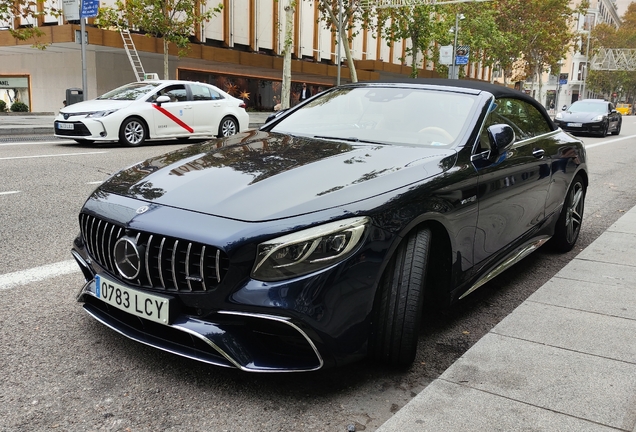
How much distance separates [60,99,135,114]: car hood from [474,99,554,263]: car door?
1032 centimetres

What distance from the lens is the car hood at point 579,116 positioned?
22562 millimetres

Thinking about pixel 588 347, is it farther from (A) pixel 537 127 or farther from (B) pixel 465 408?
(A) pixel 537 127

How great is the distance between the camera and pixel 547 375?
9.16 ft

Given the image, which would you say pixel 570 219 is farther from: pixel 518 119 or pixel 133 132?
pixel 133 132

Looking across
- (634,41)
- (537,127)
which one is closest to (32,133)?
(537,127)

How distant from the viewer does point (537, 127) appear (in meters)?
4.79

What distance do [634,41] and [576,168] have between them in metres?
77.6

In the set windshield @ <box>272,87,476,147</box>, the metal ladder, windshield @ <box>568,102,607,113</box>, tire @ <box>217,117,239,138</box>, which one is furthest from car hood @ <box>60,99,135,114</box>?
windshield @ <box>568,102,607,113</box>

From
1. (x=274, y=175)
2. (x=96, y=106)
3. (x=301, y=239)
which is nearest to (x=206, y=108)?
(x=96, y=106)

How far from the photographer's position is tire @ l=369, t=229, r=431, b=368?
2.70m

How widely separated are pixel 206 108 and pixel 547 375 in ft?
43.2

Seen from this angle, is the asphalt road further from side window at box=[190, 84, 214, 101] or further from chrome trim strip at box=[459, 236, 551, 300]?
side window at box=[190, 84, 214, 101]

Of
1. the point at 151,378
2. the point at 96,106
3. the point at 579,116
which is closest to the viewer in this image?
the point at 151,378

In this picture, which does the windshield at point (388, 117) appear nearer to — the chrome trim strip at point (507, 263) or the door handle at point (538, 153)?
the door handle at point (538, 153)
